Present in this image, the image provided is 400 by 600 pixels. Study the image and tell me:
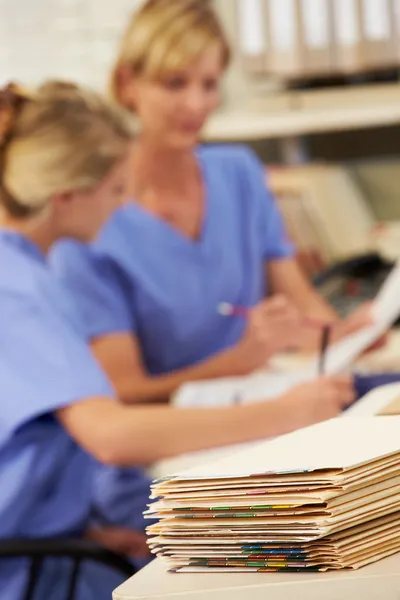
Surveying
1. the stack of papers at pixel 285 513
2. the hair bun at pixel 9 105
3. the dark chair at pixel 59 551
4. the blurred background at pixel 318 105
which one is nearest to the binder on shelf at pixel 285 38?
the blurred background at pixel 318 105

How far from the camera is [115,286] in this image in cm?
266

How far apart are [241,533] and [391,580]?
125 mm

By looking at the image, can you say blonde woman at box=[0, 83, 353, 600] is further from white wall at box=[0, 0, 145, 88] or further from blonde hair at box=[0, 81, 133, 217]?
white wall at box=[0, 0, 145, 88]

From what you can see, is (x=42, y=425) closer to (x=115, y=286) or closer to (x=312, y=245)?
(x=115, y=286)

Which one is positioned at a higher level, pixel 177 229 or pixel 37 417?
pixel 177 229

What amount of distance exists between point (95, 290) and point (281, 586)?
1.73 m

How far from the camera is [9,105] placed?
2.12m

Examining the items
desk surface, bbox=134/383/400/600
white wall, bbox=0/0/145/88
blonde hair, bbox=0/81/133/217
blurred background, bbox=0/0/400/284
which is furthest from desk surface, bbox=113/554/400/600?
blurred background, bbox=0/0/400/284

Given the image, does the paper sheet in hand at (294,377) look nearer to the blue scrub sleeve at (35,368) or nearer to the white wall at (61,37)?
the blue scrub sleeve at (35,368)

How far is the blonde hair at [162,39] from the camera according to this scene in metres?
2.67

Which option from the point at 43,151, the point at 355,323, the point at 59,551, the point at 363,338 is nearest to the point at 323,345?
the point at 355,323

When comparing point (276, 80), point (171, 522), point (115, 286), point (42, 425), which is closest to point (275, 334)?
point (115, 286)

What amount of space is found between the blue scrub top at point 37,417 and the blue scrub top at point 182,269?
0.65 meters

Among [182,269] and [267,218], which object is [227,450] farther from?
[267,218]
